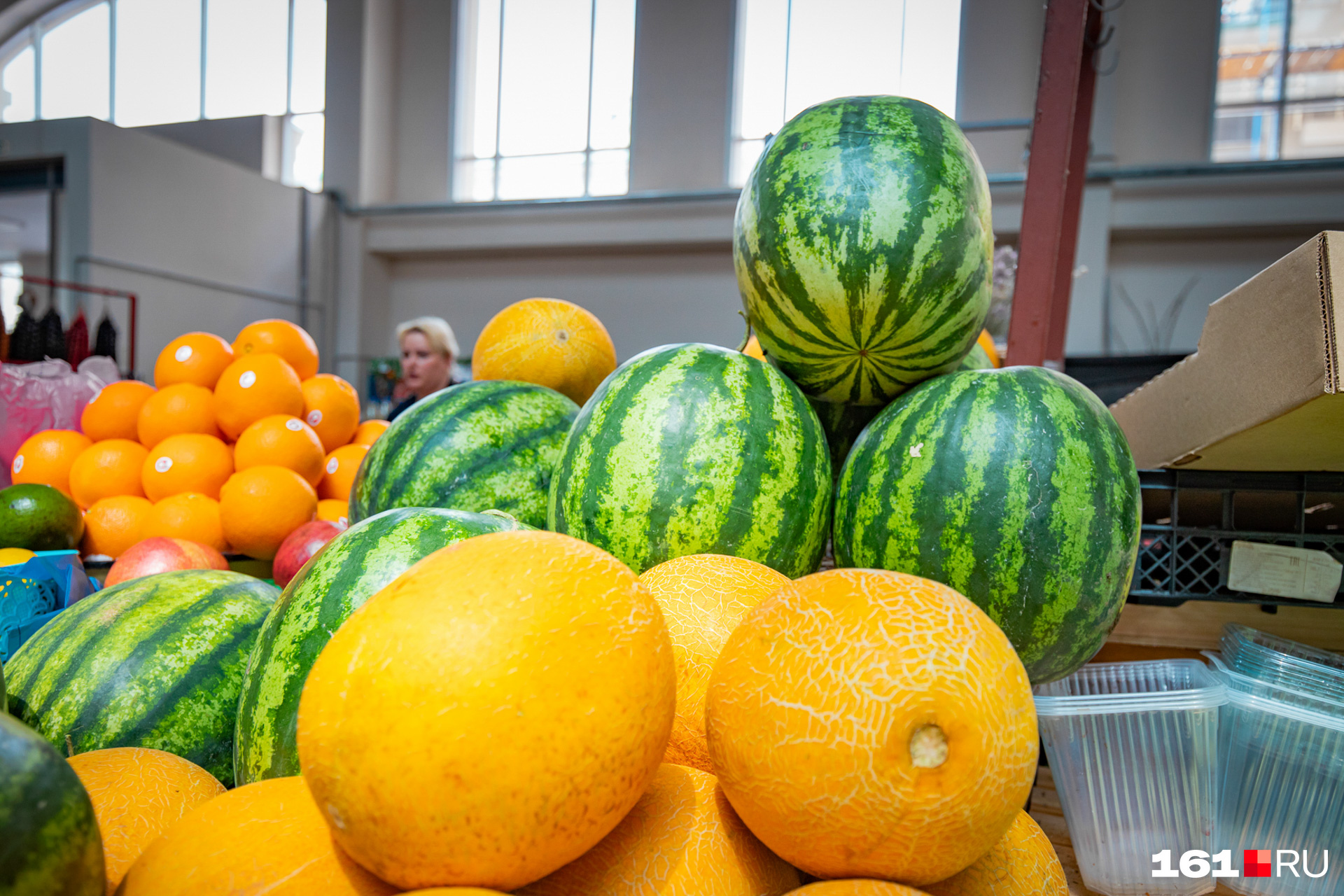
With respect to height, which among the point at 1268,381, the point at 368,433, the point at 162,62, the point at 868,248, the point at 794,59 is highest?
the point at 162,62

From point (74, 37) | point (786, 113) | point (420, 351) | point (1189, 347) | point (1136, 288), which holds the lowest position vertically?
point (420, 351)

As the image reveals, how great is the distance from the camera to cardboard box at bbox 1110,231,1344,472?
3.19ft

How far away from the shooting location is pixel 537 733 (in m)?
0.46

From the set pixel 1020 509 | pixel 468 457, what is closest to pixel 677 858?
pixel 1020 509

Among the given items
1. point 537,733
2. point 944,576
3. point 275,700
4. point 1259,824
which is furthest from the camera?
point 1259,824

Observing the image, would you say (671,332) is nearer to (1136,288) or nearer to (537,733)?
(1136,288)

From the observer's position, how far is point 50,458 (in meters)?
2.18

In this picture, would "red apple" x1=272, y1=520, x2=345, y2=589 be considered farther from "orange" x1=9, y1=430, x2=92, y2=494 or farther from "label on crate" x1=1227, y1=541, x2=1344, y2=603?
"label on crate" x1=1227, y1=541, x2=1344, y2=603

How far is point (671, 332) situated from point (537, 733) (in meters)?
8.40

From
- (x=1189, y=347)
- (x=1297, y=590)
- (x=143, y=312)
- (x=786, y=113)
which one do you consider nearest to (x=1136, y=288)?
(x=1189, y=347)

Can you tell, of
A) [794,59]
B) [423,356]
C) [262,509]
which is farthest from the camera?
[794,59]

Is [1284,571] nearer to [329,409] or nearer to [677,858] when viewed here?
[677,858]

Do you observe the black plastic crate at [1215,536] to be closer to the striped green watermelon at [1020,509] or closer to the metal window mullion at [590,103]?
the striped green watermelon at [1020,509]

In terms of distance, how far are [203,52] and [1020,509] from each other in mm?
12517
